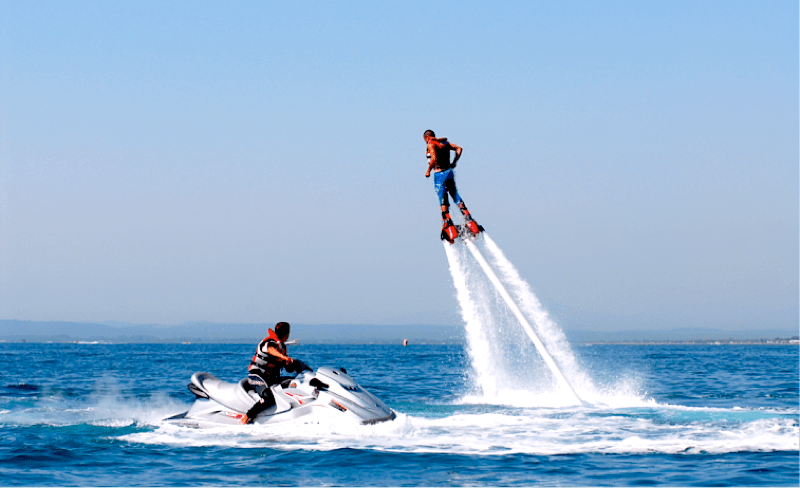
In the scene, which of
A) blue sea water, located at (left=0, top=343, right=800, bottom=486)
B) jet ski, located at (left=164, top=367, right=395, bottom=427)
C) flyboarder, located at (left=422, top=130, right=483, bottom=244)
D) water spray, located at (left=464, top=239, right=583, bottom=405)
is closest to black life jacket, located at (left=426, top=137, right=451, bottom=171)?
flyboarder, located at (left=422, top=130, right=483, bottom=244)

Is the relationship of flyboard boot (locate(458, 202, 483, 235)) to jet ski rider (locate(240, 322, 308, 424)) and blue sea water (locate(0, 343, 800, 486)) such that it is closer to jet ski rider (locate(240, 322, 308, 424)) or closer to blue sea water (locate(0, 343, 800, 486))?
blue sea water (locate(0, 343, 800, 486))

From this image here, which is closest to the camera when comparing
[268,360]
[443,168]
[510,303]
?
[268,360]

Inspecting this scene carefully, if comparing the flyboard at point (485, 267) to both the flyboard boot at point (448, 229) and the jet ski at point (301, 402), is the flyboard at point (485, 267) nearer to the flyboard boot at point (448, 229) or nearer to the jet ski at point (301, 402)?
the flyboard boot at point (448, 229)

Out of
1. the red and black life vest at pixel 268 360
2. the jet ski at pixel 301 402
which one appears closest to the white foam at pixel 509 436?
the jet ski at pixel 301 402

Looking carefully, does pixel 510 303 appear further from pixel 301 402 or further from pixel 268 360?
pixel 268 360

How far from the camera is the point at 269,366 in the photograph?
52.1ft

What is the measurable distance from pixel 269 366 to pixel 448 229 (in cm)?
633

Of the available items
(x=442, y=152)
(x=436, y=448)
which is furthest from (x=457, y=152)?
(x=436, y=448)

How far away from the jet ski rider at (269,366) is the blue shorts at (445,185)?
5.79 metres

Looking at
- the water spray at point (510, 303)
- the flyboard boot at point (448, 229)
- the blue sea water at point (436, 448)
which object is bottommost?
the blue sea water at point (436, 448)

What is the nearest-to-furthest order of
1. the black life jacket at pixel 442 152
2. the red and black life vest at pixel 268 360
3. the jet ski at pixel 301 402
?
the jet ski at pixel 301 402 < the red and black life vest at pixel 268 360 < the black life jacket at pixel 442 152

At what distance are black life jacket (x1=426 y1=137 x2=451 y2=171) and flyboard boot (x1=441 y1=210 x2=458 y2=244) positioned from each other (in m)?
1.21

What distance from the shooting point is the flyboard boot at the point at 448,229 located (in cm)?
1988

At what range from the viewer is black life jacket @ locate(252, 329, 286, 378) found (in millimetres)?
15602
